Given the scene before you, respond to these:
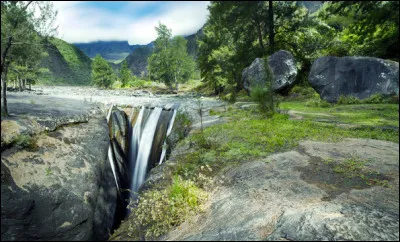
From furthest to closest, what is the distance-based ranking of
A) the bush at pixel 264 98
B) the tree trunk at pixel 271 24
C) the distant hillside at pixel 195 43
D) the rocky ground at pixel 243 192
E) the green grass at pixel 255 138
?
the distant hillside at pixel 195 43 → the tree trunk at pixel 271 24 → the bush at pixel 264 98 → the green grass at pixel 255 138 → the rocky ground at pixel 243 192

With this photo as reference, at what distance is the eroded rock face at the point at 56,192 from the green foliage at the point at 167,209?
1939 mm

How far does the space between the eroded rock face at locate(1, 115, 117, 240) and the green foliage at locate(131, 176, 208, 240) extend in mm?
1939

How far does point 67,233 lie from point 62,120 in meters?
4.45

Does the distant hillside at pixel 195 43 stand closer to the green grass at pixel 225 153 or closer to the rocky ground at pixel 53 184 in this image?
the green grass at pixel 225 153

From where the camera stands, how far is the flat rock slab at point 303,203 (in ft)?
9.41

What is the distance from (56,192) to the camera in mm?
5598

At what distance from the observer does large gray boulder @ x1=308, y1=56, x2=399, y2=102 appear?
712 centimetres

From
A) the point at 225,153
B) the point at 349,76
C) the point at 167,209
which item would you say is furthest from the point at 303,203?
the point at 349,76

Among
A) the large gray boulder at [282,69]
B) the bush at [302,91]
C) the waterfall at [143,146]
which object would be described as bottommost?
the waterfall at [143,146]

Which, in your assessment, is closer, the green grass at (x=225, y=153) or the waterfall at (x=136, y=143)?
the green grass at (x=225, y=153)

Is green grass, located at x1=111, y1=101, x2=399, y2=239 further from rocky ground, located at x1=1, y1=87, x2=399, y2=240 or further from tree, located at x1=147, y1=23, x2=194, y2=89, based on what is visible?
tree, located at x1=147, y1=23, x2=194, y2=89

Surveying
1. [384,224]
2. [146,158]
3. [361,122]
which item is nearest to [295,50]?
[361,122]

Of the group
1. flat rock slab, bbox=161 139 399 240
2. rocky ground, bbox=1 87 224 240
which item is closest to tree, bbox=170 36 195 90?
rocky ground, bbox=1 87 224 240

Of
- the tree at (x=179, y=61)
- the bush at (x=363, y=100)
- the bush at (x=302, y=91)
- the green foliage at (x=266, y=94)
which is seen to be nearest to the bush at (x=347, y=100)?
the bush at (x=363, y=100)
